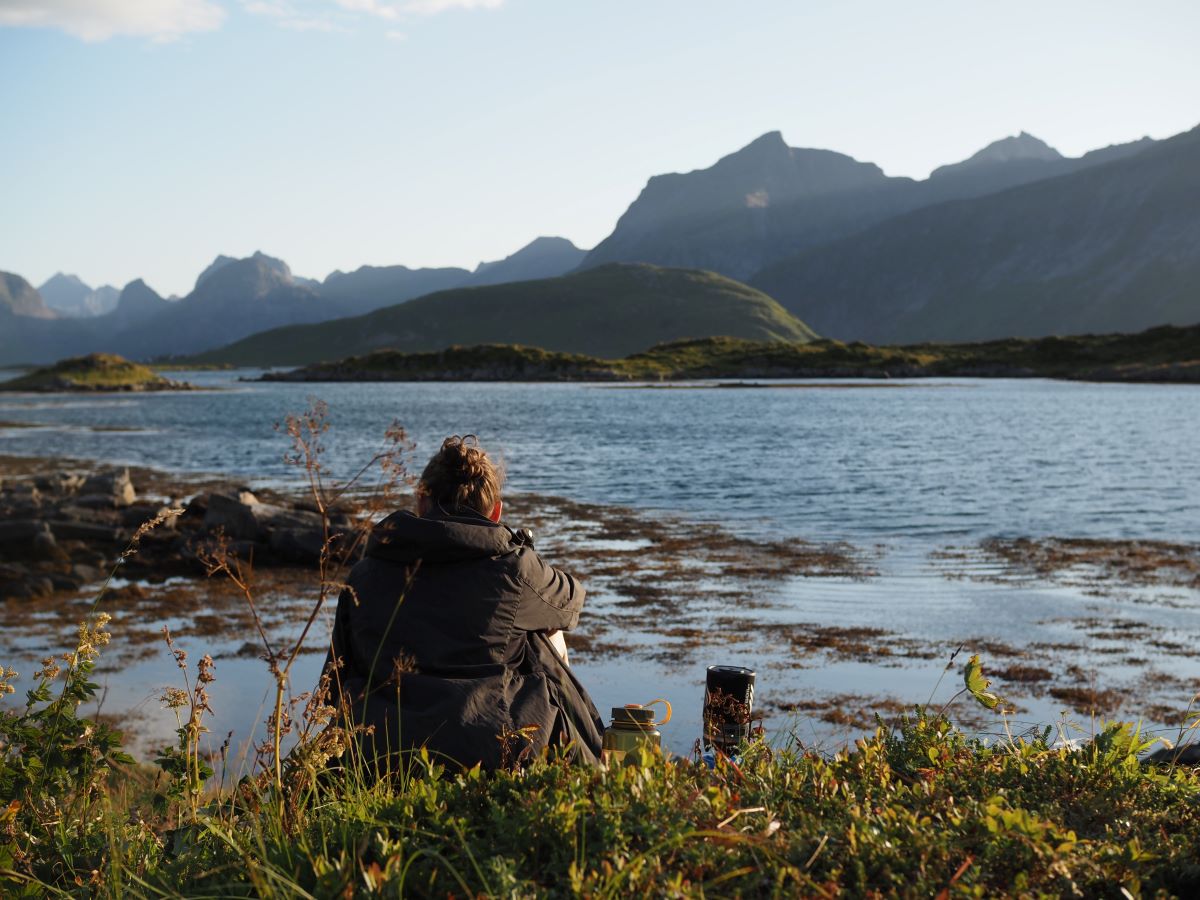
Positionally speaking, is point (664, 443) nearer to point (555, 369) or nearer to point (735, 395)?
point (735, 395)

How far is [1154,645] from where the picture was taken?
11.8m

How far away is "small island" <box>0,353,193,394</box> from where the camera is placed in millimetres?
123625

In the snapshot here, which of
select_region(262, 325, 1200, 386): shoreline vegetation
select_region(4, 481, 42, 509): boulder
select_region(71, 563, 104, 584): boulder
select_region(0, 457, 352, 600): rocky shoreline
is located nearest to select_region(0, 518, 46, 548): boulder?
select_region(0, 457, 352, 600): rocky shoreline

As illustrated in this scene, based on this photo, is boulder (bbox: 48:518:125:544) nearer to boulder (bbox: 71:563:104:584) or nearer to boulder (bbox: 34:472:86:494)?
boulder (bbox: 71:563:104:584)

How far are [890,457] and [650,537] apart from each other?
18855 mm

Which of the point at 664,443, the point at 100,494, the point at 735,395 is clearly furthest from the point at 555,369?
the point at 100,494

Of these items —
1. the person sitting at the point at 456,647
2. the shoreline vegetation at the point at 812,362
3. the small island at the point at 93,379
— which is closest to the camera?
the person sitting at the point at 456,647

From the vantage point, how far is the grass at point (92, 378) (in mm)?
124000

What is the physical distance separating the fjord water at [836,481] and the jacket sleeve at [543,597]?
1725mm

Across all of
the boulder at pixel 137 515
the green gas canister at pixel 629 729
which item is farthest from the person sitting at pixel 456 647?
the boulder at pixel 137 515

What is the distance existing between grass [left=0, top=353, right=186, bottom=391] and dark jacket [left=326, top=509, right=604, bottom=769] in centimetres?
13264

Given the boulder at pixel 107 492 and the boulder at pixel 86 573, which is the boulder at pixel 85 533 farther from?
the boulder at pixel 107 492

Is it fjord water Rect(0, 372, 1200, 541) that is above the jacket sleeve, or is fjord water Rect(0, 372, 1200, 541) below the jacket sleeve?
below

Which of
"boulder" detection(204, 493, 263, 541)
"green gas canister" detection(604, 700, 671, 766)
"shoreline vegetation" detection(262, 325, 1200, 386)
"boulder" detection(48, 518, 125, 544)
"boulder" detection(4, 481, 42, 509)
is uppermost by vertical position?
"shoreline vegetation" detection(262, 325, 1200, 386)
